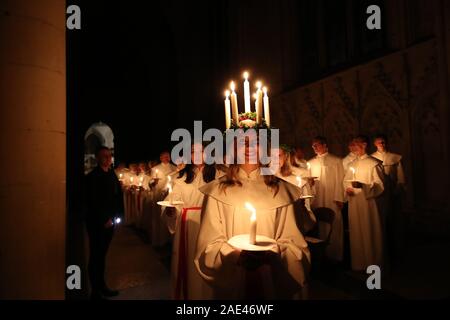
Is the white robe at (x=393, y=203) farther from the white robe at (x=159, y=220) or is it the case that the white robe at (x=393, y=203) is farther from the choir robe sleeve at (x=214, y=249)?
the white robe at (x=159, y=220)

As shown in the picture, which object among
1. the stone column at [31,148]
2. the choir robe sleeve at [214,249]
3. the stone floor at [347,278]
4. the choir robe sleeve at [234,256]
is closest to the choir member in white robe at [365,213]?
the stone floor at [347,278]

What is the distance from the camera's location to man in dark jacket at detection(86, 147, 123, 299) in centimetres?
365

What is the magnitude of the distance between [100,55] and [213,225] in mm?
20261

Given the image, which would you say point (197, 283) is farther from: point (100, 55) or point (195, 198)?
point (100, 55)

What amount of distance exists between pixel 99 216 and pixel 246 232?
2334mm

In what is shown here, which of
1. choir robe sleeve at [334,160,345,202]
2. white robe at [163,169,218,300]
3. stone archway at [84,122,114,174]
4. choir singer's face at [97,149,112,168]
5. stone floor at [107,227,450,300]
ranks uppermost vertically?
stone archway at [84,122,114,174]

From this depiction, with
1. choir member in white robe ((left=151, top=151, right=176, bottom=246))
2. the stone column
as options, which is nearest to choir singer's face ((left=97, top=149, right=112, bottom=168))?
choir member in white robe ((left=151, top=151, right=176, bottom=246))

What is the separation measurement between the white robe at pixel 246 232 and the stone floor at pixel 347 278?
2.06 meters

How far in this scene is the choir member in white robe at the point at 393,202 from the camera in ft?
16.2

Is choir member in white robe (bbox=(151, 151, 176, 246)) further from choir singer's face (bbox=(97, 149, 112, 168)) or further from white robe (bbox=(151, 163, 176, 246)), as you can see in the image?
choir singer's face (bbox=(97, 149, 112, 168))

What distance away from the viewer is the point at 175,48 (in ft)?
49.8

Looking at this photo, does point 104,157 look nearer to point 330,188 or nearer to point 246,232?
point 246,232

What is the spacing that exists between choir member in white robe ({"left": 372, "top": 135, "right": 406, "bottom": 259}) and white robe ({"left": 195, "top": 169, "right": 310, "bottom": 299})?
3525 millimetres
